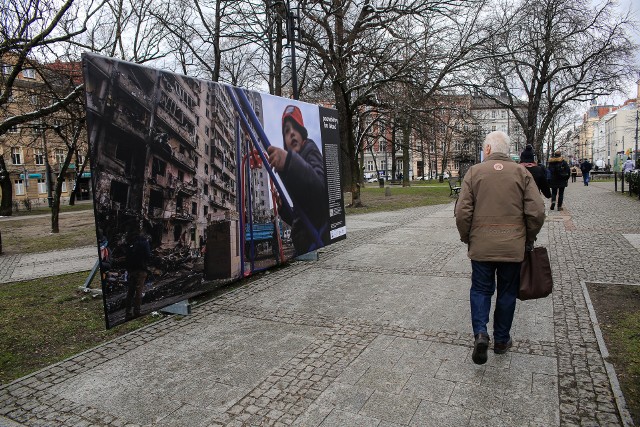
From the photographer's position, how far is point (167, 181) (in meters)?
5.14

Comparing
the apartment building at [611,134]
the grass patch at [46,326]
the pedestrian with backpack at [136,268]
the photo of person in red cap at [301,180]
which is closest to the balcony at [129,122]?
the pedestrian with backpack at [136,268]

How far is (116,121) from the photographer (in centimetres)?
446

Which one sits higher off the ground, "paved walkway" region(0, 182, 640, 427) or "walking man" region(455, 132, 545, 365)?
"walking man" region(455, 132, 545, 365)

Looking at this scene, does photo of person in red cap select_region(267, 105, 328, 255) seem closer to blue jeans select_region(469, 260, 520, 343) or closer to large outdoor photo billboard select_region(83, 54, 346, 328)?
large outdoor photo billboard select_region(83, 54, 346, 328)

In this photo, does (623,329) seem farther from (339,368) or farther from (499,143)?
(339,368)

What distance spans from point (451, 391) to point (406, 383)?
34 centimetres

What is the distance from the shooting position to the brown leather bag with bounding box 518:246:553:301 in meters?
3.82

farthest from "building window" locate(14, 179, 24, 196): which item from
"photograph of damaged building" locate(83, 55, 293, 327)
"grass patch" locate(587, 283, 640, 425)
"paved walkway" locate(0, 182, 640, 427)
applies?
"grass patch" locate(587, 283, 640, 425)

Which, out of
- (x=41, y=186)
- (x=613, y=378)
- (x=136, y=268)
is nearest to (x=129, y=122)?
(x=136, y=268)

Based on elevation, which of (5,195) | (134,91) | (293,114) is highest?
(293,114)

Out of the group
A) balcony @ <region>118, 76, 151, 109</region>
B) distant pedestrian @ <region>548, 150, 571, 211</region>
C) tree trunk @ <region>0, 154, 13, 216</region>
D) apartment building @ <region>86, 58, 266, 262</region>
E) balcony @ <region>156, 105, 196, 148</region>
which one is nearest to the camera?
apartment building @ <region>86, 58, 266, 262</region>

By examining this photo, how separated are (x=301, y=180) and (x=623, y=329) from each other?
17.3ft

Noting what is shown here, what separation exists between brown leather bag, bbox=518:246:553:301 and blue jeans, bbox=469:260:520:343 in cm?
6

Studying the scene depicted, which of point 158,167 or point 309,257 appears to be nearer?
point 158,167
